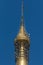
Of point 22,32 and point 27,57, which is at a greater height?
point 22,32

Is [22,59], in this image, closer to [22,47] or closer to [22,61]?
[22,61]

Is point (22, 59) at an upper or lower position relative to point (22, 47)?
lower

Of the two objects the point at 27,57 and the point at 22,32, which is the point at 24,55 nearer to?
the point at 27,57

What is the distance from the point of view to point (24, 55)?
64.6 metres

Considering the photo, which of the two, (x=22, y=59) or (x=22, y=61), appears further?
(x=22, y=59)

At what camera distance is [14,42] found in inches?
2628

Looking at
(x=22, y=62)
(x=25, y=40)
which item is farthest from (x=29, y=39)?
(x=22, y=62)

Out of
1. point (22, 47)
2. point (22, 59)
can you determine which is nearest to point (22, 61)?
point (22, 59)

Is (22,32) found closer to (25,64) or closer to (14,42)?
(14,42)

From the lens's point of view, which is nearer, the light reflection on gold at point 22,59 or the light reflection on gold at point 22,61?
the light reflection on gold at point 22,61

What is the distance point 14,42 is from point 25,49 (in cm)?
299

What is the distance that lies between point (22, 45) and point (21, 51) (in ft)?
5.02

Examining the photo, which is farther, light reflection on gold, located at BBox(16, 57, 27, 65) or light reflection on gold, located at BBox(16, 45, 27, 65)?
light reflection on gold, located at BBox(16, 45, 27, 65)

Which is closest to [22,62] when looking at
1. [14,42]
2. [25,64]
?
[25,64]
